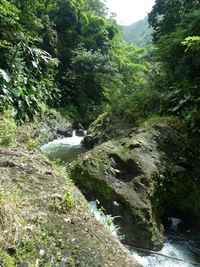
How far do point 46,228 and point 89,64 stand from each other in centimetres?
2057

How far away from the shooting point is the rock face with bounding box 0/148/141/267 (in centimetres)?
337

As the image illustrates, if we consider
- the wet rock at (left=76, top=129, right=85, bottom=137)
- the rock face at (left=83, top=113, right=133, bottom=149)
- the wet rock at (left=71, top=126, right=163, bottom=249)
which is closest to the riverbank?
the wet rock at (left=71, top=126, right=163, bottom=249)

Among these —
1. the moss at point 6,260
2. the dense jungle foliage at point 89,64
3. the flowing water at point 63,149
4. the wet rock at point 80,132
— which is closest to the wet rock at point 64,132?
the flowing water at point 63,149

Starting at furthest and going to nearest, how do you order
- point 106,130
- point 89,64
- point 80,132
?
point 89,64, point 80,132, point 106,130

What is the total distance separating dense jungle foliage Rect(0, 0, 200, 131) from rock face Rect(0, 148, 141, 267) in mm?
5067

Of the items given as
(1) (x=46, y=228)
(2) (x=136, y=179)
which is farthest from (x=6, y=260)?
(2) (x=136, y=179)

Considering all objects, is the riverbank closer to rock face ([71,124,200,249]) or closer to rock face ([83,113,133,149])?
rock face ([71,124,200,249])

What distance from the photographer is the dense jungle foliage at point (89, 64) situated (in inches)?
424

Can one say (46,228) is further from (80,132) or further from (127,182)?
(80,132)

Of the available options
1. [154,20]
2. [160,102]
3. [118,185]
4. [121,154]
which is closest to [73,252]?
[118,185]

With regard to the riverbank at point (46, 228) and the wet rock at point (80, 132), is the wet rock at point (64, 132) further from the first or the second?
the riverbank at point (46, 228)

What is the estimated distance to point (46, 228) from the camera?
3.73 metres

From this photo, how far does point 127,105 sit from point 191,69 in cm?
234

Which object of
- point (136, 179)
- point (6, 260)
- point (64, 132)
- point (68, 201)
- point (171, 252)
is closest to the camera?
point (6, 260)
